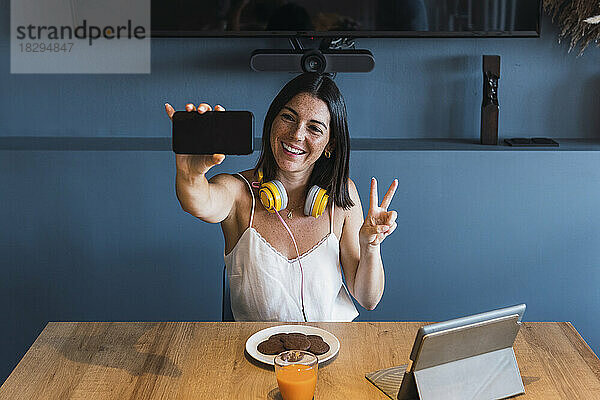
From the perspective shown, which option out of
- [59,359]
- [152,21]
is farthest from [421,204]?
[59,359]

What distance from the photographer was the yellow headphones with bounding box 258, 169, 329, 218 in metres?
1.95

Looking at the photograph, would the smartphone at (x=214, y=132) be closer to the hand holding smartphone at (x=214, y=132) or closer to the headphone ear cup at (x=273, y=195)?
the hand holding smartphone at (x=214, y=132)

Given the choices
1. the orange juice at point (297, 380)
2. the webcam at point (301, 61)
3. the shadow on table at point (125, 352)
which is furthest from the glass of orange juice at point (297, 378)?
the webcam at point (301, 61)

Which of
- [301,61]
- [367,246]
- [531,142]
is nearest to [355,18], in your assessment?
[301,61]

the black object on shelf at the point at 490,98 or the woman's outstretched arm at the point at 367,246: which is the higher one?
the black object on shelf at the point at 490,98

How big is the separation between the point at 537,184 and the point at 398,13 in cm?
80

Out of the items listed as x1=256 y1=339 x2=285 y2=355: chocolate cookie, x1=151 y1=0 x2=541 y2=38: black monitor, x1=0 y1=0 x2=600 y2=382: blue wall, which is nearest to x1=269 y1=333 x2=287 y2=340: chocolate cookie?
x1=256 y1=339 x2=285 y2=355: chocolate cookie

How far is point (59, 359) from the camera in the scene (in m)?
1.56

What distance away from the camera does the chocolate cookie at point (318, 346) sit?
1551mm

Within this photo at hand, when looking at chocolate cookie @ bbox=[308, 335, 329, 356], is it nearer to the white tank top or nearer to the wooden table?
the wooden table

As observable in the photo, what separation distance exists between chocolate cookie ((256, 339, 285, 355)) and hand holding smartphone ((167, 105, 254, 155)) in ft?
1.35

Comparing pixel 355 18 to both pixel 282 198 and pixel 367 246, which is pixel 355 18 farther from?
pixel 367 246

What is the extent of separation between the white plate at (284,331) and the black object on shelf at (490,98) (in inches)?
54.0

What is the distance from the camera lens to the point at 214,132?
1.52 metres
